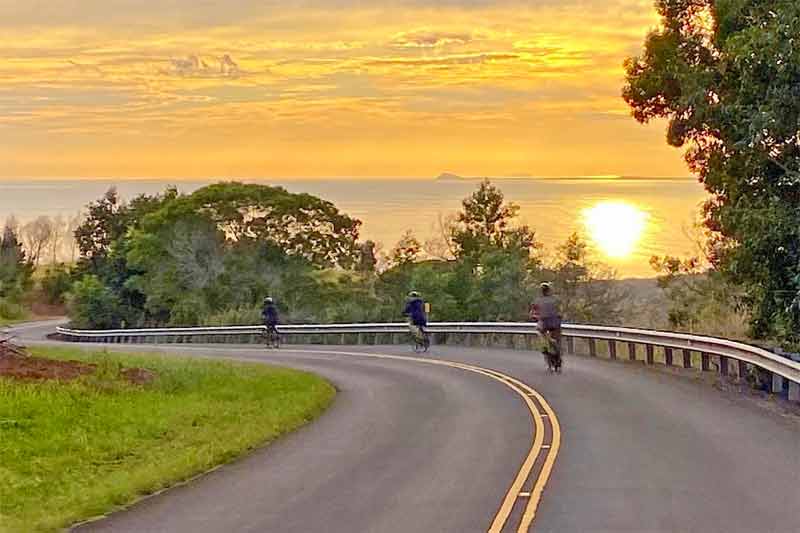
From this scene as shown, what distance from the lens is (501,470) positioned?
13391mm

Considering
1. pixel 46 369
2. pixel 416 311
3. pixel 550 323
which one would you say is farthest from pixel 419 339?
pixel 46 369

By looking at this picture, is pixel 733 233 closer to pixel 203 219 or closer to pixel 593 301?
pixel 593 301

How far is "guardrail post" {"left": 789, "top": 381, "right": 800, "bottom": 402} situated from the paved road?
718 millimetres

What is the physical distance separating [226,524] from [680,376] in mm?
14859

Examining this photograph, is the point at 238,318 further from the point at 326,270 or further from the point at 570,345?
the point at 570,345

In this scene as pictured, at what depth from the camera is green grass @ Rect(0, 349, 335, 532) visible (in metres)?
12.5

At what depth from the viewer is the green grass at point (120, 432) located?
12.5 m

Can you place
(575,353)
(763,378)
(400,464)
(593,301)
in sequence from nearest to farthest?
(400,464) → (763,378) → (575,353) → (593,301)

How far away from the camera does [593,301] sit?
52.7 metres

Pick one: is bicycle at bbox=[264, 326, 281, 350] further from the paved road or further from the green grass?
the paved road

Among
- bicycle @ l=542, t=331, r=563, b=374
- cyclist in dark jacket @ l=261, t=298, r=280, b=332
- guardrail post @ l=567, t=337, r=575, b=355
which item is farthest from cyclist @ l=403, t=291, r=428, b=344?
bicycle @ l=542, t=331, r=563, b=374

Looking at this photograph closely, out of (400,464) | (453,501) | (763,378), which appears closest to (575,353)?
(763,378)

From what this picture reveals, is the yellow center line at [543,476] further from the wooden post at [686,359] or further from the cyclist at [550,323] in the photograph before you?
the wooden post at [686,359]

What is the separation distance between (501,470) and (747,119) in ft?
36.4
